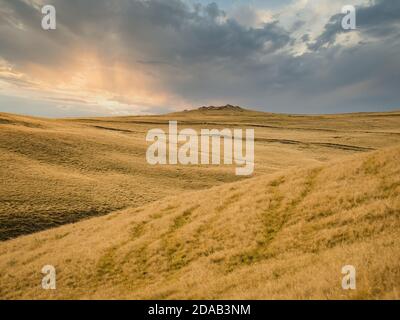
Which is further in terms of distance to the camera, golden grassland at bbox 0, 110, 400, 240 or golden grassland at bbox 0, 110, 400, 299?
golden grassland at bbox 0, 110, 400, 240

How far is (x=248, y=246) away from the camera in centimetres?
1812

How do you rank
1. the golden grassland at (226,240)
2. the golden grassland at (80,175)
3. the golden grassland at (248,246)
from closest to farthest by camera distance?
the golden grassland at (248,246) → the golden grassland at (226,240) → the golden grassland at (80,175)

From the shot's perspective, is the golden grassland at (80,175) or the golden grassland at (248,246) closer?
the golden grassland at (248,246)

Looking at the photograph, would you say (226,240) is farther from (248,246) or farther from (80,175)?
(80,175)

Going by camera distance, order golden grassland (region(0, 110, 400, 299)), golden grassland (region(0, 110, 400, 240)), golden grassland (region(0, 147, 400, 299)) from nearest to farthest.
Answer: golden grassland (region(0, 147, 400, 299))
golden grassland (region(0, 110, 400, 299))
golden grassland (region(0, 110, 400, 240))

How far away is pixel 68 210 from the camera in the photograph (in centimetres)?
3947

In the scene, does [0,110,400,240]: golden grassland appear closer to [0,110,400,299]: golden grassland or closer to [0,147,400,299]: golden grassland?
[0,110,400,299]: golden grassland

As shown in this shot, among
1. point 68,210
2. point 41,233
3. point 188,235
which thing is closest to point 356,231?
point 188,235

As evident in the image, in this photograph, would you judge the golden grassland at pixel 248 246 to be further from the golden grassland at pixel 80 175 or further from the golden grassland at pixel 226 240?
the golden grassland at pixel 80 175

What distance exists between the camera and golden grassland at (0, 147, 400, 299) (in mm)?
12422

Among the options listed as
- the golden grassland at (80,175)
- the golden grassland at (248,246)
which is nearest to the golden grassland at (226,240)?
the golden grassland at (248,246)

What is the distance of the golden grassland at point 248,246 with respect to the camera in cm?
1242

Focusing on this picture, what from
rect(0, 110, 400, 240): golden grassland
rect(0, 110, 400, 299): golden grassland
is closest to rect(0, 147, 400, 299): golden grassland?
rect(0, 110, 400, 299): golden grassland
